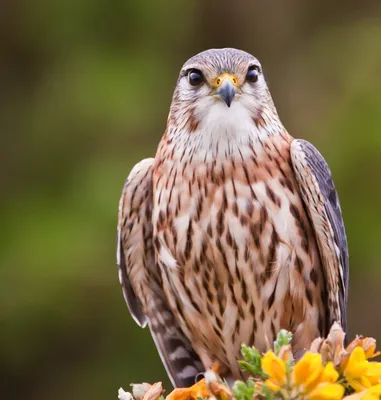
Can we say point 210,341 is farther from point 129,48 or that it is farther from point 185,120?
point 129,48

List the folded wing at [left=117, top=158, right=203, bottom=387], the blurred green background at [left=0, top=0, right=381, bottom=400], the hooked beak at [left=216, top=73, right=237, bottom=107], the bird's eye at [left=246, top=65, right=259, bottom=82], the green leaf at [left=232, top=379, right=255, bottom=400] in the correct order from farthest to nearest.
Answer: the blurred green background at [left=0, top=0, right=381, bottom=400] < the folded wing at [left=117, top=158, right=203, bottom=387] < the bird's eye at [left=246, top=65, right=259, bottom=82] < the hooked beak at [left=216, top=73, right=237, bottom=107] < the green leaf at [left=232, top=379, right=255, bottom=400]

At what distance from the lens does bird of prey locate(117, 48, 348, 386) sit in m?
4.46

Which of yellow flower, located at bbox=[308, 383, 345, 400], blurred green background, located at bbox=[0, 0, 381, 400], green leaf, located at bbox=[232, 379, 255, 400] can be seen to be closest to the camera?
yellow flower, located at bbox=[308, 383, 345, 400]

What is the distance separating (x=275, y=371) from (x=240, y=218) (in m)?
1.35

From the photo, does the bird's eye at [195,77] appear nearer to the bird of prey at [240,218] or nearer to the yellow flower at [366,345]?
the bird of prey at [240,218]

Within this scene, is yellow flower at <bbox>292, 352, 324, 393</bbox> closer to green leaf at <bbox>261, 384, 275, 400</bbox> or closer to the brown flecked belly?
green leaf at <bbox>261, 384, 275, 400</bbox>

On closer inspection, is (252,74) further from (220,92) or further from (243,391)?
(243,391)

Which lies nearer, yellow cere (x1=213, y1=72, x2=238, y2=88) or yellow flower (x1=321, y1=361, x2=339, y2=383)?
yellow flower (x1=321, y1=361, x2=339, y2=383)

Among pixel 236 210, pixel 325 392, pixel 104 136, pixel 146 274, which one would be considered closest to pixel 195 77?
pixel 236 210

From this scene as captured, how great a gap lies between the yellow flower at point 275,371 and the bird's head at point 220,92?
1.40 metres

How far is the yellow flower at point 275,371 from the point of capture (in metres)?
3.14

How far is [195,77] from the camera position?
457cm

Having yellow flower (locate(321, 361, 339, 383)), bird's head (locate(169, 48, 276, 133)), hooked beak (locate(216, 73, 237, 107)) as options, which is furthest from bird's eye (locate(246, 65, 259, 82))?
yellow flower (locate(321, 361, 339, 383))

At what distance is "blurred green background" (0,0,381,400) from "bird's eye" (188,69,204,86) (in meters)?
3.51
